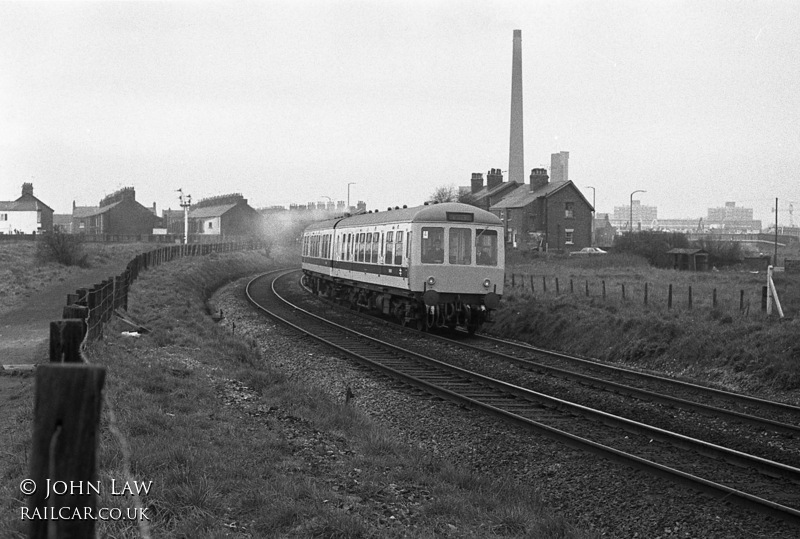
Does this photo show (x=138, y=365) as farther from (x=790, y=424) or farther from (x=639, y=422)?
(x=790, y=424)

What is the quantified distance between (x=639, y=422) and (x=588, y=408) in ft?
2.36

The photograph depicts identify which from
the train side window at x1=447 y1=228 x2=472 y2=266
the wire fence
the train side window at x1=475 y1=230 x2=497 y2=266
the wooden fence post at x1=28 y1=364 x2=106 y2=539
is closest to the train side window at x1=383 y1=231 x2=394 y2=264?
the train side window at x1=447 y1=228 x2=472 y2=266

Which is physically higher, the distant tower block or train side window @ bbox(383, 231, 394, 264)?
the distant tower block

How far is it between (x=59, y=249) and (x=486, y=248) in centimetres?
2313

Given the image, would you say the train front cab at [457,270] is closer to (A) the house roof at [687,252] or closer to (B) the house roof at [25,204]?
(A) the house roof at [687,252]

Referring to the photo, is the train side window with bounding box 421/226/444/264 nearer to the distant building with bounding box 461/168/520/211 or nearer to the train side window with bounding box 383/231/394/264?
the train side window with bounding box 383/231/394/264

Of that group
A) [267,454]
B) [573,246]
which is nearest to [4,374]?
[267,454]

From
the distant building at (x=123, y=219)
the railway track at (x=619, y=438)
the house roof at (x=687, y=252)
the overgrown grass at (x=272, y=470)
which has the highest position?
the distant building at (x=123, y=219)

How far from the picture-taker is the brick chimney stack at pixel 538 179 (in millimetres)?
63469

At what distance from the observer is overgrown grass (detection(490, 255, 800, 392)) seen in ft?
43.7

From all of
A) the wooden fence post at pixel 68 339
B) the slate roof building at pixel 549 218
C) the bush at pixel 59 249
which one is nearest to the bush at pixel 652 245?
the slate roof building at pixel 549 218

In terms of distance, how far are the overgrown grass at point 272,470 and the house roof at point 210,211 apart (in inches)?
3072

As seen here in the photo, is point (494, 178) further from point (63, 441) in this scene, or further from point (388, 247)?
point (63, 441)

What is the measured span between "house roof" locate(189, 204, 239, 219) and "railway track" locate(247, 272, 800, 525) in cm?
7502
